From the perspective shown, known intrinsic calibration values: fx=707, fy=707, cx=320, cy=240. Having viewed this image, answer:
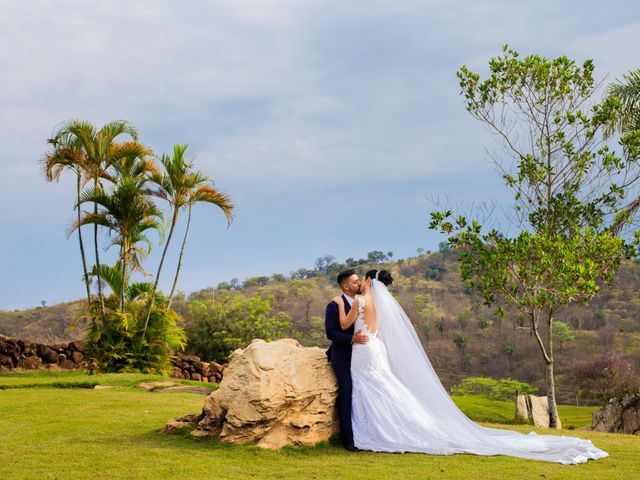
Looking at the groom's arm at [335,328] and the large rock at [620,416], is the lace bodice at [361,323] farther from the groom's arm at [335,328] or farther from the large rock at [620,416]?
the large rock at [620,416]

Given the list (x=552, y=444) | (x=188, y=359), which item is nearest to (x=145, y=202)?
(x=188, y=359)

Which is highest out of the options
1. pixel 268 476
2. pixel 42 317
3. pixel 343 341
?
pixel 42 317

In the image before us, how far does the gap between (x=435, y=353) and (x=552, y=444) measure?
4832cm

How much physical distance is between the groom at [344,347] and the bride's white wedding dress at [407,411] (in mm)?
101

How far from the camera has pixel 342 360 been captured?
1028 centimetres

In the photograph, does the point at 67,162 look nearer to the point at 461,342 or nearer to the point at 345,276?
the point at 345,276

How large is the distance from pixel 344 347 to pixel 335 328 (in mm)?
313

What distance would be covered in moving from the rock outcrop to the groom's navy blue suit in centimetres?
1845

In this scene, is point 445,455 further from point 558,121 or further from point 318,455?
point 558,121

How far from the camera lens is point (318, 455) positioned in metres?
9.55

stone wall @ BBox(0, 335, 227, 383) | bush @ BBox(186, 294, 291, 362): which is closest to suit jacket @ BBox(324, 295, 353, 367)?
stone wall @ BBox(0, 335, 227, 383)

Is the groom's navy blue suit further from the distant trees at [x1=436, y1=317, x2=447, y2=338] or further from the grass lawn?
the distant trees at [x1=436, y1=317, x2=447, y2=338]

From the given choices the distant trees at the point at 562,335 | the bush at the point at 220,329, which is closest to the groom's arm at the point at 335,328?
the bush at the point at 220,329

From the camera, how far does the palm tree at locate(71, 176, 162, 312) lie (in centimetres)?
2155
